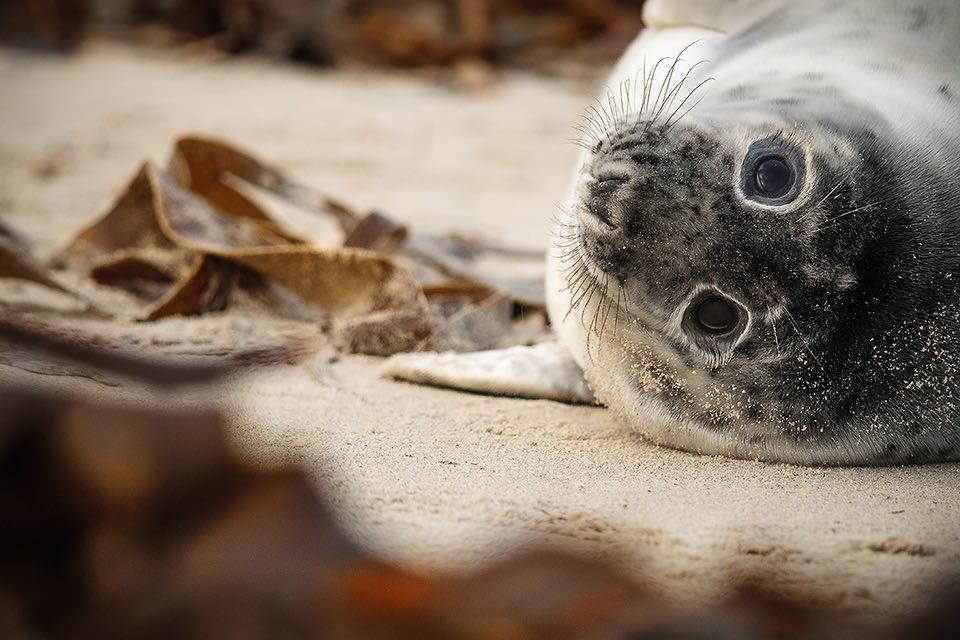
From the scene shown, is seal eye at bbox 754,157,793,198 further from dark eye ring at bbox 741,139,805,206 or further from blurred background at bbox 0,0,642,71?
blurred background at bbox 0,0,642,71

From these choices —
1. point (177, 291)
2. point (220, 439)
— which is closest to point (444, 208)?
point (177, 291)

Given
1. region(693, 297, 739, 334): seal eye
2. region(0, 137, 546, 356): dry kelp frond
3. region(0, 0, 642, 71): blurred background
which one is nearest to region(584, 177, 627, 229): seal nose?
region(693, 297, 739, 334): seal eye

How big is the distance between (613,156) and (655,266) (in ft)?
0.71

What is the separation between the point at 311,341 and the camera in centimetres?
265

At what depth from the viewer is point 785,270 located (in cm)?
181

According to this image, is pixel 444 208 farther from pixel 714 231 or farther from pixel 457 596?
pixel 457 596

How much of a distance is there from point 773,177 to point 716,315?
25 cm

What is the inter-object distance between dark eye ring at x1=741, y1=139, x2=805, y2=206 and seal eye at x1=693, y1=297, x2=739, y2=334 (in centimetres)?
18

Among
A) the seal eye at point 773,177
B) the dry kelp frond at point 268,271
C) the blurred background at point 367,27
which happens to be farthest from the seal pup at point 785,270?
the blurred background at point 367,27

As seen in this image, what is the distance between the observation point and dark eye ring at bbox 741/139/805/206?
184 centimetres

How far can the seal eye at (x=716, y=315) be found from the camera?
1891 mm

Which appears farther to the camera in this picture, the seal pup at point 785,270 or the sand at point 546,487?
the seal pup at point 785,270

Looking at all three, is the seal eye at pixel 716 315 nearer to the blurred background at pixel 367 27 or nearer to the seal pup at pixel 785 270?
the seal pup at pixel 785 270

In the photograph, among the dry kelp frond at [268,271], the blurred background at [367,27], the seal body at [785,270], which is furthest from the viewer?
the blurred background at [367,27]
